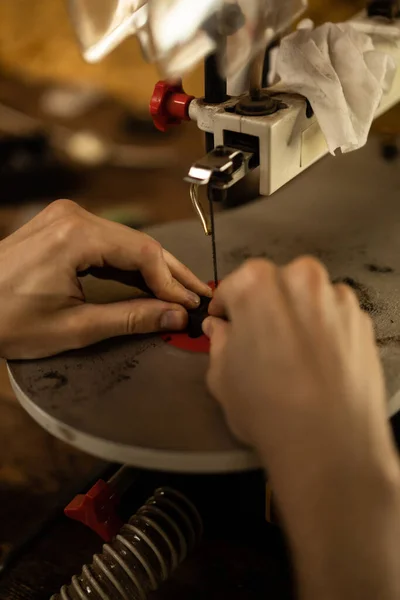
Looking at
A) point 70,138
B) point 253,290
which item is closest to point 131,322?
point 253,290

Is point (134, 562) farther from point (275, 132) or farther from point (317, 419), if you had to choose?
point (275, 132)

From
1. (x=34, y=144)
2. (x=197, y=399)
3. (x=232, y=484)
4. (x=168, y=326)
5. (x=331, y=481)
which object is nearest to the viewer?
(x=331, y=481)

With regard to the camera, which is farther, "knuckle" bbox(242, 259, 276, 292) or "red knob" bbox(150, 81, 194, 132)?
"red knob" bbox(150, 81, 194, 132)

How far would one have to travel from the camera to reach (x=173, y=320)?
0.89 m

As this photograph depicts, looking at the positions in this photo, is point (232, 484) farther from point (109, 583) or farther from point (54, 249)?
point (54, 249)

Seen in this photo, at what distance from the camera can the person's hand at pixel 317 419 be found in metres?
0.60

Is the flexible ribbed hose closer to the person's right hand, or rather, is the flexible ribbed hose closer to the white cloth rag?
the person's right hand

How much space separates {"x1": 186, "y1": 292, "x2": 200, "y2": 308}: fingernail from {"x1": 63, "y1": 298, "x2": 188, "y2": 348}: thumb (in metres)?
0.02

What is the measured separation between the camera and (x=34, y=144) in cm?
213

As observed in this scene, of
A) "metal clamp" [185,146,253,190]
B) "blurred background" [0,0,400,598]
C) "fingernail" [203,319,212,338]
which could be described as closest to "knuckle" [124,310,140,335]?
"fingernail" [203,319,212,338]

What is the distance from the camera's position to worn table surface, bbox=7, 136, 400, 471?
2.41 feet

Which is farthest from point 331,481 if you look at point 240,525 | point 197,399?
point 240,525

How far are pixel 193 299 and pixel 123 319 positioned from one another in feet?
0.39

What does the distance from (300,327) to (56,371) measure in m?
0.37
